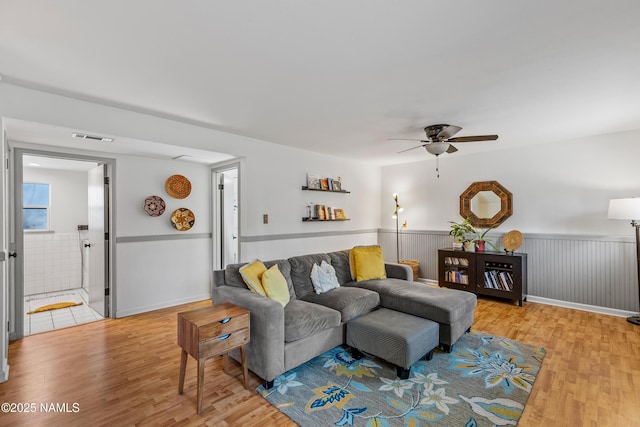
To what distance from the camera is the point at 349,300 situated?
300cm

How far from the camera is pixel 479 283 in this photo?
15.4 feet

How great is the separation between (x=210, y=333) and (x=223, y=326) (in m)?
0.10

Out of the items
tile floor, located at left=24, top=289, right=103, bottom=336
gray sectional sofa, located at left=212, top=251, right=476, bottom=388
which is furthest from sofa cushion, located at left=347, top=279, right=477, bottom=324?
tile floor, located at left=24, top=289, right=103, bottom=336

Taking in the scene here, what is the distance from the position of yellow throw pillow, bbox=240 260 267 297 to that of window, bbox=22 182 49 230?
469 cm

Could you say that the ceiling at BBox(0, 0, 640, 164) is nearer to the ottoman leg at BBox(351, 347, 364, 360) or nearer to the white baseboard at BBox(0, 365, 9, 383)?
the white baseboard at BBox(0, 365, 9, 383)

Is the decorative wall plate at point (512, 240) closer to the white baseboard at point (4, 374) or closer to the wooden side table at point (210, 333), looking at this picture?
the wooden side table at point (210, 333)

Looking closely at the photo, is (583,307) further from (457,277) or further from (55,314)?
(55,314)

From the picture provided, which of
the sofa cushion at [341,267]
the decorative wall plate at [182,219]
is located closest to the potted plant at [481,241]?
the sofa cushion at [341,267]

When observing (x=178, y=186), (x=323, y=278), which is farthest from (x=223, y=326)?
(x=178, y=186)

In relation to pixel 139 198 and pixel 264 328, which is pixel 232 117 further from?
pixel 264 328

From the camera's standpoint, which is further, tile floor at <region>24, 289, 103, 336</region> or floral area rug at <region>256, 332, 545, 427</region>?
tile floor at <region>24, 289, 103, 336</region>

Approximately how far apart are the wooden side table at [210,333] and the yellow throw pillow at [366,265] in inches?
70.2

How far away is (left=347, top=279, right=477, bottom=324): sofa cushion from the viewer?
2893mm

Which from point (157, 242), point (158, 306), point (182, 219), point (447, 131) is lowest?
point (158, 306)
